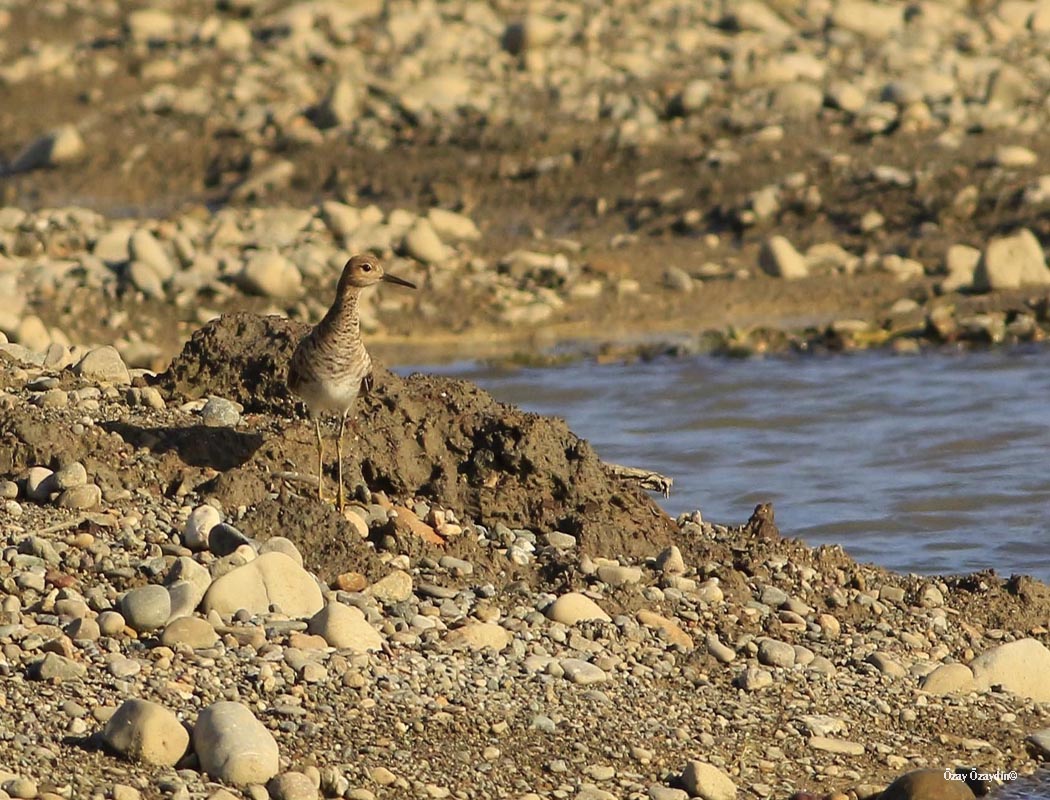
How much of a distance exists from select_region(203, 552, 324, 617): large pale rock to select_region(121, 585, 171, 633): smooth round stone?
20 centimetres

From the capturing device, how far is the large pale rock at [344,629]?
7.11 meters

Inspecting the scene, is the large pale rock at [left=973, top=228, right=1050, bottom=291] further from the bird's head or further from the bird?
the bird

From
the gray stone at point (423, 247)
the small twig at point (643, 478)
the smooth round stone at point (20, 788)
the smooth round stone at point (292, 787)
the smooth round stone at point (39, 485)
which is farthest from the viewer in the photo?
the gray stone at point (423, 247)

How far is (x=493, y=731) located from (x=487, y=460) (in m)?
2.20

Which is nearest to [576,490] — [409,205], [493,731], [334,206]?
[493,731]

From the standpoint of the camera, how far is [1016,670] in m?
7.69

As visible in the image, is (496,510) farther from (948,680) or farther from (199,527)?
(948,680)

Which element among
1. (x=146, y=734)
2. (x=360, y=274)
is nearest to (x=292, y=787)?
(x=146, y=734)

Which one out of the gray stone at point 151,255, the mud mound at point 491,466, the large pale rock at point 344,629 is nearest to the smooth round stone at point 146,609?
the large pale rock at point 344,629

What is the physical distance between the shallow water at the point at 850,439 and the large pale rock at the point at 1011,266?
1140 mm

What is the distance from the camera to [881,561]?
405 inches

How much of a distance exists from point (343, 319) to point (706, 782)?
3197 millimetres

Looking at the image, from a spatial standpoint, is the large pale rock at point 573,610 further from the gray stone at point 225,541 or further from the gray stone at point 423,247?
the gray stone at point 423,247

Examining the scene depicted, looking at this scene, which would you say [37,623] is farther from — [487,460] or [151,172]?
[151,172]
